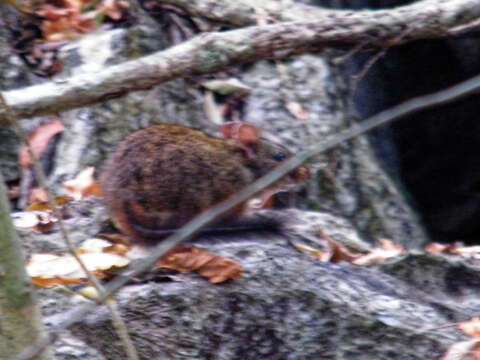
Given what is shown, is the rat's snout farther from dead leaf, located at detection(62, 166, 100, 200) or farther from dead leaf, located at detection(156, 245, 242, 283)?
dead leaf, located at detection(156, 245, 242, 283)

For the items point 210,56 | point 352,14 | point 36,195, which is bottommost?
point 36,195

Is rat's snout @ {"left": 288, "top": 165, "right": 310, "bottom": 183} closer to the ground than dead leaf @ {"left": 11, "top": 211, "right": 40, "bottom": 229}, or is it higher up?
closer to the ground

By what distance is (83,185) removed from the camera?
3865mm

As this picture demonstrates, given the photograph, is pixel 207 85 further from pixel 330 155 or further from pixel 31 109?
pixel 31 109

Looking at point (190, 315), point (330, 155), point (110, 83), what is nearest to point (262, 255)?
point (190, 315)

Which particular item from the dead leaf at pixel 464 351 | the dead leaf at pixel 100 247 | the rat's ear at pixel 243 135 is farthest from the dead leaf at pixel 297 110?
the dead leaf at pixel 464 351

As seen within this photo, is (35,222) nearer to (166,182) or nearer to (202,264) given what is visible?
(166,182)

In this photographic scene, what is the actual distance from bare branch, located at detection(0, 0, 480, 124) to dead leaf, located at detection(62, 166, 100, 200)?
26.7 inches

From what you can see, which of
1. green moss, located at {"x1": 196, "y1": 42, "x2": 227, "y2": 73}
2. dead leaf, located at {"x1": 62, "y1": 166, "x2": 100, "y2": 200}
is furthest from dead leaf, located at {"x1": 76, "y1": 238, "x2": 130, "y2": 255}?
green moss, located at {"x1": 196, "y1": 42, "x2": 227, "y2": 73}

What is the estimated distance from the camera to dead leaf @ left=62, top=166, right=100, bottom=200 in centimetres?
381

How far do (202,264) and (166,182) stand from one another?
2.25ft

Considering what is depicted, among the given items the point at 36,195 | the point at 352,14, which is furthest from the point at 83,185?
the point at 352,14

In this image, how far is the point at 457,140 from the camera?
6.53 m

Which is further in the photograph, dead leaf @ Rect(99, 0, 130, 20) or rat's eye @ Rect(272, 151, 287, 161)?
dead leaf @ Rect(99, 0, 130, 20)
